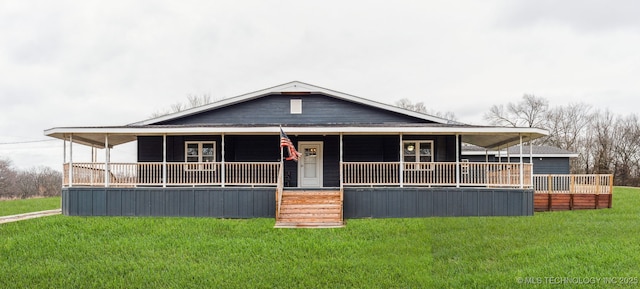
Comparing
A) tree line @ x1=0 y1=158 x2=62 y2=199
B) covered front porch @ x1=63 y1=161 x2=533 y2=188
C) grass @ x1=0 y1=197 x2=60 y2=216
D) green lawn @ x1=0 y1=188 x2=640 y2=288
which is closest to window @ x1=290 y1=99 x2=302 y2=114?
covered front porch @ x1=63 y1=161 x2=533 y2=188

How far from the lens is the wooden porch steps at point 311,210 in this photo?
13128 mm

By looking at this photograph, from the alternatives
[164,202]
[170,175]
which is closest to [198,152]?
[170,175]

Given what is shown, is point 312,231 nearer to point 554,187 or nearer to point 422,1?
point 554,187

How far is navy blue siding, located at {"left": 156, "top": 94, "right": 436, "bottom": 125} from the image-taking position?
59.4ft

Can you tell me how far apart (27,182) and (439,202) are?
4367 cm

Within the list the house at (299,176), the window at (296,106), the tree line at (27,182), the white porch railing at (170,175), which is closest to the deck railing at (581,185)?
the house at (299,176)

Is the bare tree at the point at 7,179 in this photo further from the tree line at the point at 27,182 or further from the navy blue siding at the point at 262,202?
the navy blue siding at the point at 262,202

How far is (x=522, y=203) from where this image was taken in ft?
48.3

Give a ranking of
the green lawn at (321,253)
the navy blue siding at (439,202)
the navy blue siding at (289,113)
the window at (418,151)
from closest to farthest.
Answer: the green lawn at (321,253) < the navy blue siding at (439,202) < the window at (418,151) < the navy blue siding at (289,113)

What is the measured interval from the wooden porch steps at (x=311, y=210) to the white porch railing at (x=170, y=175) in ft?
3.48

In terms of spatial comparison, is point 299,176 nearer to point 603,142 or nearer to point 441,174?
point 441,174

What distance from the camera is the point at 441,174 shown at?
624 inches

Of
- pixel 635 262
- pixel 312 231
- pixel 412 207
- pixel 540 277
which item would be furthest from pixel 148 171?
pixel 635 262

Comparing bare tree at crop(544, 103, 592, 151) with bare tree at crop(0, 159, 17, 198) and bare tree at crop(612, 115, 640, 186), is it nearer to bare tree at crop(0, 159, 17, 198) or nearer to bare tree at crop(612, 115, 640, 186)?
bare tree at crop(612, 115, 640, 186)
